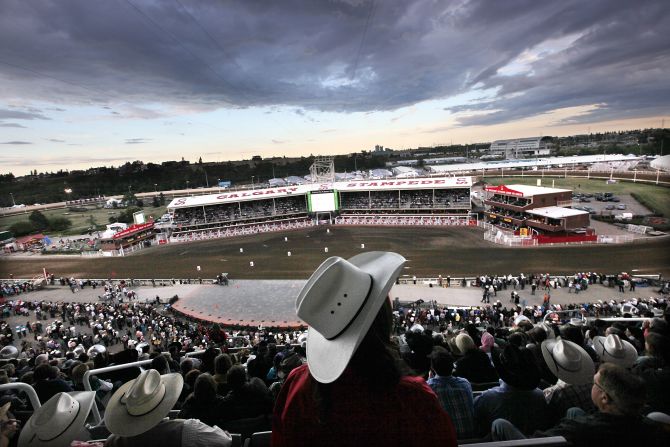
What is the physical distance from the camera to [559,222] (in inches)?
1040

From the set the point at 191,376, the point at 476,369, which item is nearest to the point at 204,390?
the point at 191,376

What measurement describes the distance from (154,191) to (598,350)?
3471 inches

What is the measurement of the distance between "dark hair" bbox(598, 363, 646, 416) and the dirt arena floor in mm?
20376

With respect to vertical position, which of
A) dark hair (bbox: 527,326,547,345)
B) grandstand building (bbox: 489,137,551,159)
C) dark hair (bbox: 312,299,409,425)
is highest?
grandstand building (bbox: 489,137,551,159)

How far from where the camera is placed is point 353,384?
1.33m

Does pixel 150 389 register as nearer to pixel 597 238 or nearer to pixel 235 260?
pixel 235 260

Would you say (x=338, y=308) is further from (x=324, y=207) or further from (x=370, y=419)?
(x=324, y=207)


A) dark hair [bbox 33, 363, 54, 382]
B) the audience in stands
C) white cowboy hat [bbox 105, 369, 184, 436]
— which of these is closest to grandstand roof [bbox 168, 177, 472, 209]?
dark hair [bbox 33, 363, 54, 382]

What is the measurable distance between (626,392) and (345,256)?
2554cm

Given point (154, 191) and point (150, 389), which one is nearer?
point (150, 389)

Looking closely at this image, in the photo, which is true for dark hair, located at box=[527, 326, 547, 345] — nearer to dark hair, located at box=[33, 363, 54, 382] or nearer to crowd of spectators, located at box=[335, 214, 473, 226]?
dark hair, located at box=[33, 363, 54, 382]

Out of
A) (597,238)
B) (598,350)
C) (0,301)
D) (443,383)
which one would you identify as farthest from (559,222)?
(0,301)

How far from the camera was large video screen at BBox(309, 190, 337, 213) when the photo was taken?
4122cm

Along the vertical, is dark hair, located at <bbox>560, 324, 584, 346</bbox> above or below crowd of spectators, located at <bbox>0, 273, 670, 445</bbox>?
below
